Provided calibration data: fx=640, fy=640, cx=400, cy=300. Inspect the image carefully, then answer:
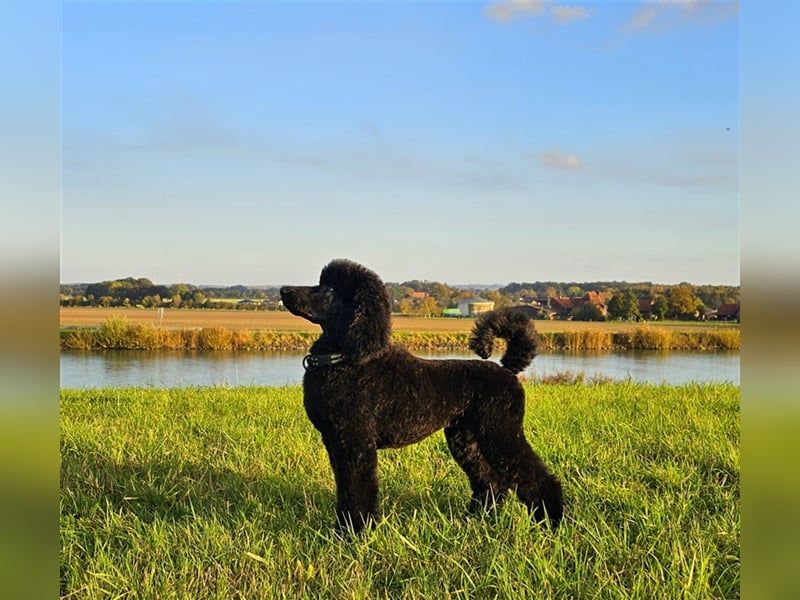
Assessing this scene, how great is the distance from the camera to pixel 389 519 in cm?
362

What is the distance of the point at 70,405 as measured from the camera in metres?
7.52

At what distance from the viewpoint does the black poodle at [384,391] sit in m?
3.33

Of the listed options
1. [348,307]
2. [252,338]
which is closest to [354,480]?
[348,307]

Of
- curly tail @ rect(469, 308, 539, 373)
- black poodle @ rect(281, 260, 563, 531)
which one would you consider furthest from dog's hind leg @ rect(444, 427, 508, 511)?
curly tail @ rect(469, 308, 539, 373)

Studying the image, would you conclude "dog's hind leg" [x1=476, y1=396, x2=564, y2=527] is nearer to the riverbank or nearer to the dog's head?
the dog's head

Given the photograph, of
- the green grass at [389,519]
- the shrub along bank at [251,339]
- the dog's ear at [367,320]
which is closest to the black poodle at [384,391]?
the dog's ear at [367,320]

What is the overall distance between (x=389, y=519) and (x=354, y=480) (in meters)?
0.39

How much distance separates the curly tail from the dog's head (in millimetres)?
571

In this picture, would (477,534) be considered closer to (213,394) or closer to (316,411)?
(316,411)

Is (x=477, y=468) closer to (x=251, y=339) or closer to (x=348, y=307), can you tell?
(x=348, y=307)

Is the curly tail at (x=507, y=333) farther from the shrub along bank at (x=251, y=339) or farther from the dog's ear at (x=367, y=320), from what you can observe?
the shrub along bank at (x=251, y=339)

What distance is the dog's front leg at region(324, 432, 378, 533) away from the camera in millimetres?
3389
